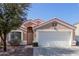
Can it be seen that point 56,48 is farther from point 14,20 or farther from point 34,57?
point 14,20

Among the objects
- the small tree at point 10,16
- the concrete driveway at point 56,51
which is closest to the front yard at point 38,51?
the concrete driveway at point 56,51

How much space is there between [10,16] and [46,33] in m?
0.47

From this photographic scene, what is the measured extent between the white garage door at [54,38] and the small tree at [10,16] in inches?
11.3

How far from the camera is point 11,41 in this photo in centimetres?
290

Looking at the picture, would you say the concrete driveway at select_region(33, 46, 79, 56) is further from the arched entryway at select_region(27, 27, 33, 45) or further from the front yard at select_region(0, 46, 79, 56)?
the arched entryway at select_region(27, 27, 33, 45)

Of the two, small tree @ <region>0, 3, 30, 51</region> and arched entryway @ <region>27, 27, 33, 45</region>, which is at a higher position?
small tree @ <region>0, 3, 30, 51</region>

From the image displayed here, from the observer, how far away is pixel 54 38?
295 cm

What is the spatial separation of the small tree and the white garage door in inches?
11.3

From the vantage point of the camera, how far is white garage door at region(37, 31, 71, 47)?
291cm

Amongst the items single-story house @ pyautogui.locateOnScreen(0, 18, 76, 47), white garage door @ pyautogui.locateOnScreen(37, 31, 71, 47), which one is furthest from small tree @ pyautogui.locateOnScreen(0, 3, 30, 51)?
white garage door @ pyautogui.locateOnScreen(37, 31, 71, 47)

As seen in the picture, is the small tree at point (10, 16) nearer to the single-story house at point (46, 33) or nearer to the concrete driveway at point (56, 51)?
the single-story house at point (46, 33)

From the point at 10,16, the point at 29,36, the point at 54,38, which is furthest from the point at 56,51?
the point at 10,16

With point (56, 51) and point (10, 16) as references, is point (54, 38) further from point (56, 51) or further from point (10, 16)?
point (10, 16)

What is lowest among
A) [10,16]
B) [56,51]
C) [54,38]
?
[56,51]
